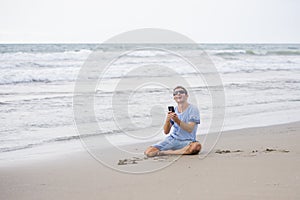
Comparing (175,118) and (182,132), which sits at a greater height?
(175,118)

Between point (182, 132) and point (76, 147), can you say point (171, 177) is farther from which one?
point (76, 147)

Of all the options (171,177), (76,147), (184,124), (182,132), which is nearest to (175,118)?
(184,124)

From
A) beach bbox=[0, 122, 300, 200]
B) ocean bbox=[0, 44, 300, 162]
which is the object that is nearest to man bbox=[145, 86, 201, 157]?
beach bbox=[0, 122, 300, 200]

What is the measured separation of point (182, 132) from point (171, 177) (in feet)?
4.44

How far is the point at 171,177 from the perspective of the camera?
4.06 metres

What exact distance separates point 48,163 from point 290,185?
9.32ft

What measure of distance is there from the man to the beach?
6.8 inches

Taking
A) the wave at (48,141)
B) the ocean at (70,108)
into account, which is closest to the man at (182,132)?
the ocean at (70,108)

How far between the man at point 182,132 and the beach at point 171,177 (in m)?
0.17

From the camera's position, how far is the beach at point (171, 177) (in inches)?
139

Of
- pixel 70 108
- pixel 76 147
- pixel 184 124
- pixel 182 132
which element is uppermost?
pixel 184 124

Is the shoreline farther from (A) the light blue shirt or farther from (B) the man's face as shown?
(B) the man's face

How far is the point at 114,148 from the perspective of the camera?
232 inches

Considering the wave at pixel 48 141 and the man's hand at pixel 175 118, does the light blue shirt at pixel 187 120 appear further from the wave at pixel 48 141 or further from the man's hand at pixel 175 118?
the wave at pixel 48 141
